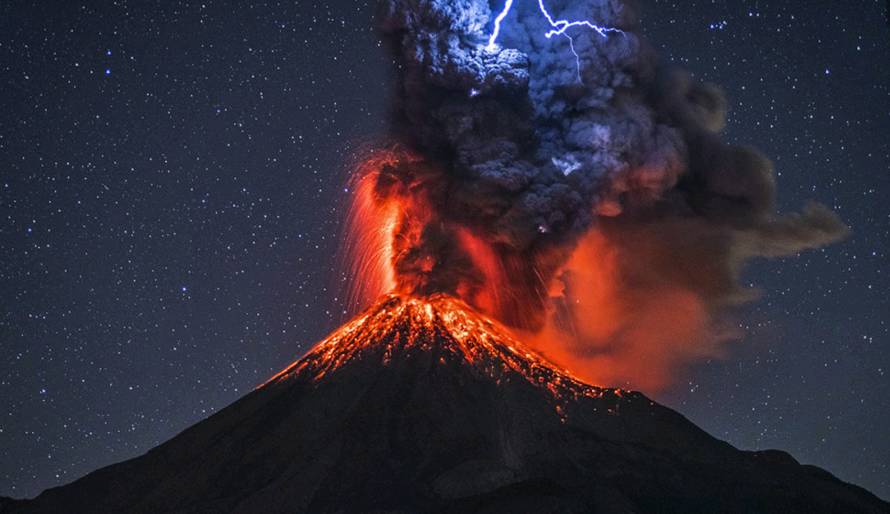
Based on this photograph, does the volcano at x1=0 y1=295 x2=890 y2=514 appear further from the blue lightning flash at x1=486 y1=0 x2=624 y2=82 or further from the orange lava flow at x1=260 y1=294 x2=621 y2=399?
the blue lightning flash at x1=486 y1=0 x2=624 y2=82

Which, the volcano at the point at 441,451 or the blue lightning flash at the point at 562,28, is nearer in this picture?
the volcano at the point at 441,451

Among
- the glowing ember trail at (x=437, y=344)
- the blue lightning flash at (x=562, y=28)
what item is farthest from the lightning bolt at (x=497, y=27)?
the glowing ember trail at (x=437, y=344)

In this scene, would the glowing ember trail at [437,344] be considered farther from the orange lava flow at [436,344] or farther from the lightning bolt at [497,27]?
the lightning bolt at [497,27]

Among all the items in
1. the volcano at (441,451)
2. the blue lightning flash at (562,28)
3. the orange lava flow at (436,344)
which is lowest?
the volcano at (441,451)

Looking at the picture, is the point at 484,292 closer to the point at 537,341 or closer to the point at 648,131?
the point at 537,341

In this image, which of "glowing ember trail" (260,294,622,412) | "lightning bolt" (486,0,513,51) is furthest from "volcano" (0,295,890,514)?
"lightning bolt" (486,0,513,51)

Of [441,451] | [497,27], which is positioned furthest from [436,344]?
[497,27]

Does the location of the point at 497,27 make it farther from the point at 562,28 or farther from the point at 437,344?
the point at 437,344
